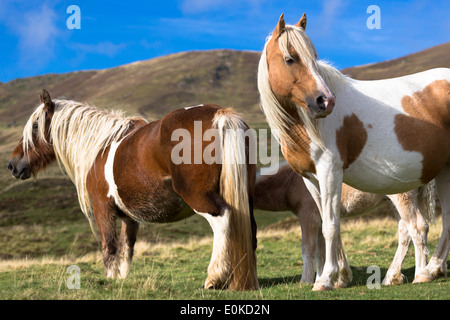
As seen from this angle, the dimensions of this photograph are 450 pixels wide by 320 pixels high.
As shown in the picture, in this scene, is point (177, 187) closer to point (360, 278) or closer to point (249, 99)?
point (360, 278)

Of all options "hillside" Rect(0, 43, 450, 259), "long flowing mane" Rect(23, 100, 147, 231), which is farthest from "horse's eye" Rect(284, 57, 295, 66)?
"hillside" Rect(0, 43, 450, 259)

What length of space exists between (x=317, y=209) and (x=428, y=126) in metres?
2.64

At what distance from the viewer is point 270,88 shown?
19.7 ft

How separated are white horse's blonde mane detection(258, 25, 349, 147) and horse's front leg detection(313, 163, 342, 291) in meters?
0.39

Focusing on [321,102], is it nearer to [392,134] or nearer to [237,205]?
[392,134]

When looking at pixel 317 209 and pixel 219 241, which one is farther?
pixel 317 209

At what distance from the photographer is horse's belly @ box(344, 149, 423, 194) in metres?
6.25

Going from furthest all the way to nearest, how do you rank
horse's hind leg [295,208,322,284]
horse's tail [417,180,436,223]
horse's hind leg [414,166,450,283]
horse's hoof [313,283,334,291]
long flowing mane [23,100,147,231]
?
long flowing mane [23,100,147,231] → horse's tail [417,180,436,223] → horse's hind leg [295,208,322,284] → horse's hind leg [414,166,450,283] → horse's hoof [313,283,334,291]

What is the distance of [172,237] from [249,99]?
402 feet

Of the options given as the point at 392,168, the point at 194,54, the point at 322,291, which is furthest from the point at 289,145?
the point at 194,54

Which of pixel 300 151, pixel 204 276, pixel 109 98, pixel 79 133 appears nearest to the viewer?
pixel 300 151

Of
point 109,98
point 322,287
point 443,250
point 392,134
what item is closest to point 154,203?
point 322,287

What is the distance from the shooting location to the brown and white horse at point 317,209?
7449 millimetres

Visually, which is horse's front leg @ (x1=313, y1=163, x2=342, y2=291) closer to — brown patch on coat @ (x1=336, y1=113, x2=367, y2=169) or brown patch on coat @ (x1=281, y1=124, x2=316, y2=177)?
brown patch on coat @ (x1=281, y1=124, x2=316, y2=177)
